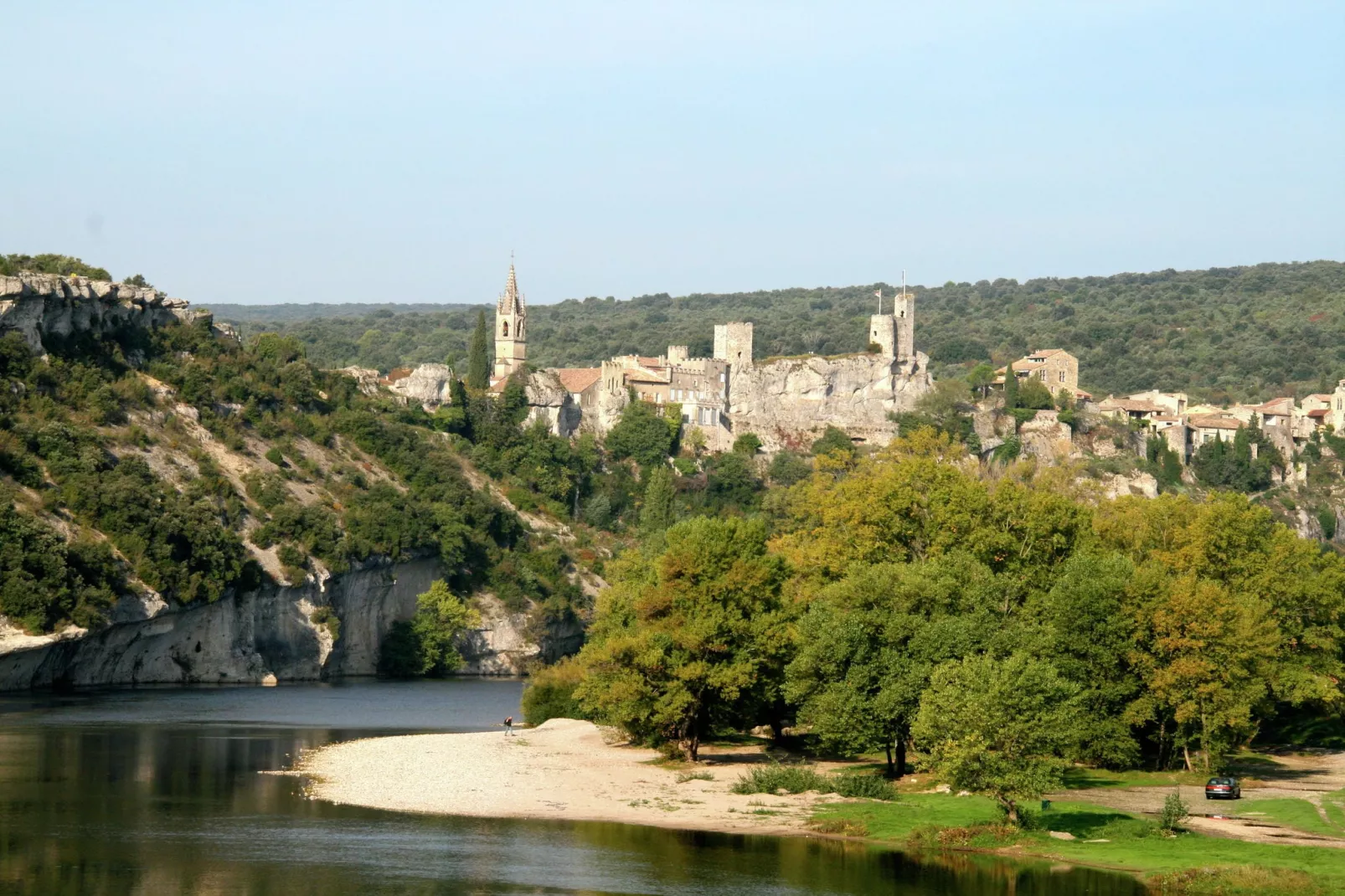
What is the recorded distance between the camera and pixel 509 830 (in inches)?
1677

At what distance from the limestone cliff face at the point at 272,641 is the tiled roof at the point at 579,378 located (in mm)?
30724

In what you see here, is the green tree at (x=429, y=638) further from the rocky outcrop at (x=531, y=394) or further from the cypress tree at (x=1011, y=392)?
the cypress tree at (x=1011, y=392)

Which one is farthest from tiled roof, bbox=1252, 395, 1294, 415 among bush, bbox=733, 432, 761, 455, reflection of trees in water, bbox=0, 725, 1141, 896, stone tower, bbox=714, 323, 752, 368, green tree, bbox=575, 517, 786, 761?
reflection of trees in water, bbox=0, 725, 1141, 896

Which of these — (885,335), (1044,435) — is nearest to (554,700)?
(1044,435)

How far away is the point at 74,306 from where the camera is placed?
3907 inches

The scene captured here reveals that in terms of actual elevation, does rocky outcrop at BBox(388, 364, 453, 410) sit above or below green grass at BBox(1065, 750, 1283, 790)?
above

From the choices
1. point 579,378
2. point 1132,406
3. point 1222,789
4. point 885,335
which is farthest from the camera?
point 1132,406

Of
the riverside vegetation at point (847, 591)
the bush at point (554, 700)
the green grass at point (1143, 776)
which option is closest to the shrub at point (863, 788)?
the riverside vegetation at point (847, 591)

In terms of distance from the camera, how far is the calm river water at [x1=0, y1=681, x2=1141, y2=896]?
3594cm

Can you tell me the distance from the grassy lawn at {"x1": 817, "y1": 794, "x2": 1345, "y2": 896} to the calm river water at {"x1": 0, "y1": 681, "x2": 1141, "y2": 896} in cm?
142

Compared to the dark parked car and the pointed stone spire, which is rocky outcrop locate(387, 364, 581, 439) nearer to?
the pointed stone spire

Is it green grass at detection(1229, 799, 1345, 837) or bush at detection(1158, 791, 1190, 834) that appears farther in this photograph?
green grass at detection(1229, 799, 1345, 837)

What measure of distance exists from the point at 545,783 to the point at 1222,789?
56.8ft

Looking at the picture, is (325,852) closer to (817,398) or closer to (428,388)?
(428,388)
